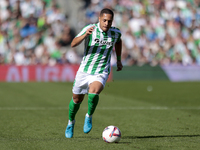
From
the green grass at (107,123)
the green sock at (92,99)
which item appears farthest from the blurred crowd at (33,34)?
the green sock at (92,99)

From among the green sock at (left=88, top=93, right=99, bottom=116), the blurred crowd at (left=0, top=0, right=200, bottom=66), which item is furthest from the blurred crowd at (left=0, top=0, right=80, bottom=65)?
the green sock at (left=88, top=93, right=99, bottom=116)

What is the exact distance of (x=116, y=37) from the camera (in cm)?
630

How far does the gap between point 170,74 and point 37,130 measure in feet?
54.1

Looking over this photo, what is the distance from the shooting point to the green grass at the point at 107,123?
18.1 feet

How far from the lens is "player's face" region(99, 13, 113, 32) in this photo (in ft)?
19.2

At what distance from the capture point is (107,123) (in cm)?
775

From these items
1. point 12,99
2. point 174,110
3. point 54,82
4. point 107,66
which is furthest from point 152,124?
point 54,82

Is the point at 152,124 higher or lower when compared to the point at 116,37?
lower

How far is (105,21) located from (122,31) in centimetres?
1675

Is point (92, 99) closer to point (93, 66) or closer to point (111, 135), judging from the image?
point (93, 66)

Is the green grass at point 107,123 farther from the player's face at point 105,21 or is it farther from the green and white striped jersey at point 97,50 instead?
the player's face at point 105,21

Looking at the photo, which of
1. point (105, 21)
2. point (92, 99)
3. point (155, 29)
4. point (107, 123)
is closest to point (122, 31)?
point (155, 29)

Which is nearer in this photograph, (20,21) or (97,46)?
(97,46)

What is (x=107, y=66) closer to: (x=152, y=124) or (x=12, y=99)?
(x=152, y=124)
